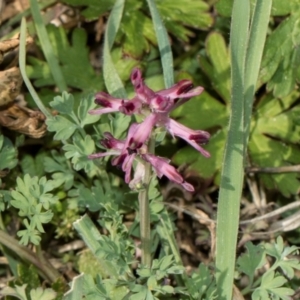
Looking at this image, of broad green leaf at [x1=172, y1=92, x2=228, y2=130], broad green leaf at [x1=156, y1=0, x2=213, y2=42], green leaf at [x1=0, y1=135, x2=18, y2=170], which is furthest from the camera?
broad green leaf at [x1=156, y1=0, x2=213, y2=42]

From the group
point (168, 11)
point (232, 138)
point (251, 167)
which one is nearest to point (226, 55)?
point (168, 11)

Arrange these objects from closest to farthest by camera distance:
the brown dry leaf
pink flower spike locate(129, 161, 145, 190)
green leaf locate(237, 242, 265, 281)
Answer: pink flower spike locate(129, 161, 145, 190), green leaf locate(237, 242, 265, 281), the brown dry leaf

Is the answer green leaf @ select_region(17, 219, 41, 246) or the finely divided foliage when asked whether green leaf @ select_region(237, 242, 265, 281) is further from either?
green leaf @ select_region(17, 219, 41, 246)

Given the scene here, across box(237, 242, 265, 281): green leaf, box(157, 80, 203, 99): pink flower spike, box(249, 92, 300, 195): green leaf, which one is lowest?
box(237, 242, 265, 281): green leaf

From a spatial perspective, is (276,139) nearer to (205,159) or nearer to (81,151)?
(205,159)

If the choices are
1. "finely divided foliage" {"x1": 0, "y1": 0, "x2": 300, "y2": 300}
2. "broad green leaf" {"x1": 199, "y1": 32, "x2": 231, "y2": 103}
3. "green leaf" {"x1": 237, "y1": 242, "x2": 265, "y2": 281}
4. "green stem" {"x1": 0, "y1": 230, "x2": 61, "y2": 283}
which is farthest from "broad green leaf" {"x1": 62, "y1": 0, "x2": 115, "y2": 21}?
"green leaf" {"x1": 237, "y1": 242, "x2": 265, "y2": 281}

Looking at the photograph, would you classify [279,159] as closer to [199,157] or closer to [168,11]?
[199,157]

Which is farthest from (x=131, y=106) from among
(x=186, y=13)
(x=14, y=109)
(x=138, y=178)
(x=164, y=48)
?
(x=186, y=13)
